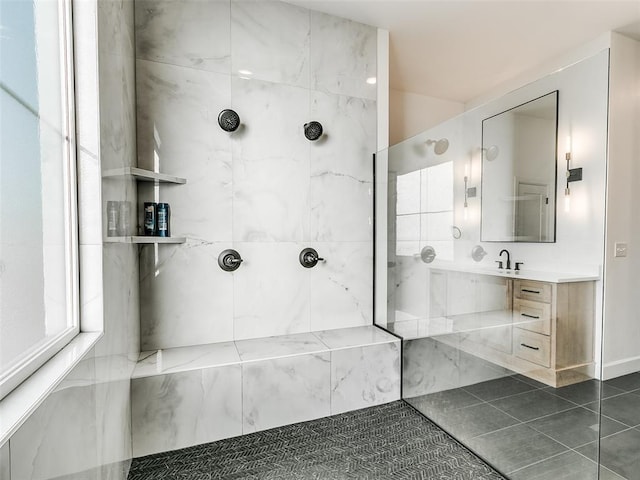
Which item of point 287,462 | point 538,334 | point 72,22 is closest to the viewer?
point 72,22

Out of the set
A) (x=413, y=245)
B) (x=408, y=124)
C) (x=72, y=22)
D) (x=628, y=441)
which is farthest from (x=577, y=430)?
(x=408, y=124)

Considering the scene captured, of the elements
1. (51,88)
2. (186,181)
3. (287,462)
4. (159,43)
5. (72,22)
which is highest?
(159,43)

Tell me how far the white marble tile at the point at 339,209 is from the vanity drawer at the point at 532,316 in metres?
1.19

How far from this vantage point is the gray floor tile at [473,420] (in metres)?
1.64

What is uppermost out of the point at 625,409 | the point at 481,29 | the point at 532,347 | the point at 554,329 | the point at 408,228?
the point at 481,29

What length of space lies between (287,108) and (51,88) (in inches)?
58.0

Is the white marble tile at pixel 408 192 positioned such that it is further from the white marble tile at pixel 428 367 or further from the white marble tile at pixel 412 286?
the white marble tile at pixel 428 367

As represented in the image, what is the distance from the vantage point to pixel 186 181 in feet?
6.63

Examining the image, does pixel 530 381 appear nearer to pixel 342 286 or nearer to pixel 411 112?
pixel 342 286

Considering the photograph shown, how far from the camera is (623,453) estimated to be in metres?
1.70

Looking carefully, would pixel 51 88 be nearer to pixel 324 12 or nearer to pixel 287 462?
pixel 287 462

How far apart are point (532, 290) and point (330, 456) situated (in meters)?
1.30

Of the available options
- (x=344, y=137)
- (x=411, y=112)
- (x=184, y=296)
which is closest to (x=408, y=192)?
(x=344, y=137)

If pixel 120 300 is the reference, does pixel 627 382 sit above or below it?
below
